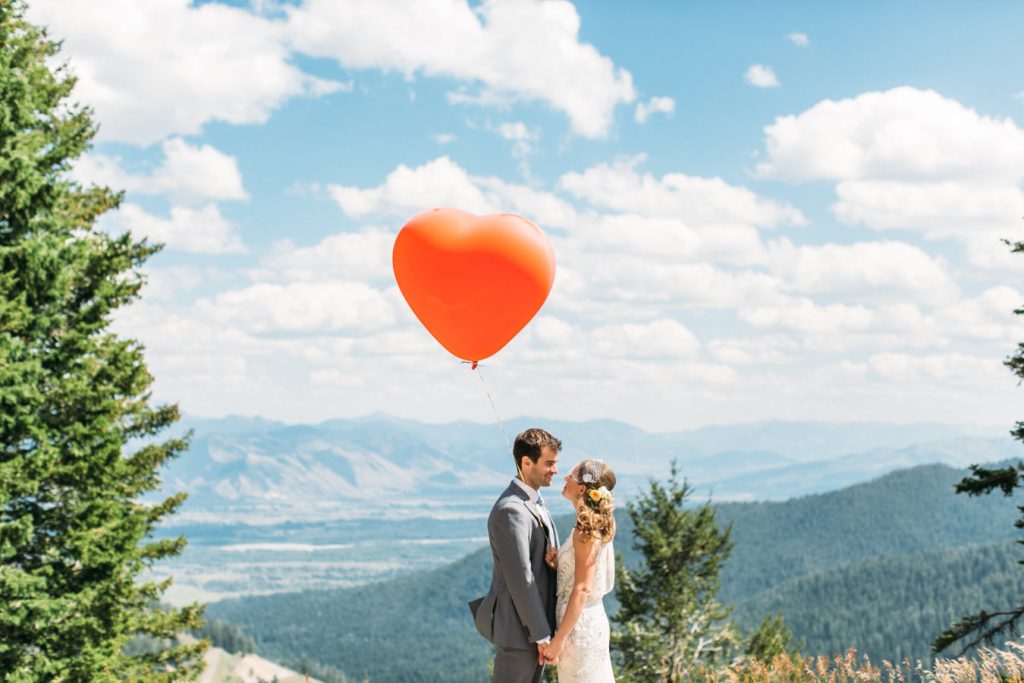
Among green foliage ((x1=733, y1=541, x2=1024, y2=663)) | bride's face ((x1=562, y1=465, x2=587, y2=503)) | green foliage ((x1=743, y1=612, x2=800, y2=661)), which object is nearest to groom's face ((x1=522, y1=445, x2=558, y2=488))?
bride's face ((x1=562, y1=465, x2=587, y2=503))

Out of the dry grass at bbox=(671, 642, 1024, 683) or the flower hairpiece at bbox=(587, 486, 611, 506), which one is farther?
the dry grass at bbox=(671, 642, 1024, 683)

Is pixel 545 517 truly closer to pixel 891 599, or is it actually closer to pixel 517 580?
pixel 517 580

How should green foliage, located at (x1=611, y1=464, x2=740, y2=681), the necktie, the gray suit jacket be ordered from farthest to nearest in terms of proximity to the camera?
green foliage, located at (x1=611, y1=464, x2=740, y2=681)
the necktie
the gray suit jacket

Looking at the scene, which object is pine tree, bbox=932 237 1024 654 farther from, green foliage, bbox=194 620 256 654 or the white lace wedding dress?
green foliage, bbox=194 620 256 654

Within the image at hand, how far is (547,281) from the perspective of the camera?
8.65 m

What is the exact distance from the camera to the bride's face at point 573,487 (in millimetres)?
6108

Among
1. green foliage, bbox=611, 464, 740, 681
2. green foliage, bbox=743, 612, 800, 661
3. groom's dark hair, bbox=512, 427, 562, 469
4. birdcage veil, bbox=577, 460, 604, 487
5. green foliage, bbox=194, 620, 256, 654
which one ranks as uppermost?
groom's dark hair, bbox=512, 427, 562, 469

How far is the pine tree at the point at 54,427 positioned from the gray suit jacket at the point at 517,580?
9838 millimetres

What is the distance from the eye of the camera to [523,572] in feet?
20.1

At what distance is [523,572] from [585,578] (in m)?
0.41

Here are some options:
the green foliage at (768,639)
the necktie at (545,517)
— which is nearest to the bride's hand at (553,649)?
the necktie at (545,517)

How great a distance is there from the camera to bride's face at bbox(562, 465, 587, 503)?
611 cm

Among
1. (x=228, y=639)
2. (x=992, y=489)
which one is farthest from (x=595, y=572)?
(x=228, y=639)

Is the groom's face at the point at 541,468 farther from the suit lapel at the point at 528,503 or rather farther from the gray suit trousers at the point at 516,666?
the gray suit trousers at the point at 516,666
